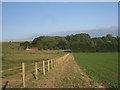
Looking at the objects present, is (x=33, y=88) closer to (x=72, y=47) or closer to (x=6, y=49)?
(x=6, y=49)

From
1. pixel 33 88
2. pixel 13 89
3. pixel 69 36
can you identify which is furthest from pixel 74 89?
pixel 69 36

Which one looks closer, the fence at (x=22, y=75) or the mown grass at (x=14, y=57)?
the fence at (x=22, y=75)

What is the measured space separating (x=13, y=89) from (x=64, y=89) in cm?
214

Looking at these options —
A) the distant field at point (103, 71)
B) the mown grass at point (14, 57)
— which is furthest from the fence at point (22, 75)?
the mown grass at point (14, 57)

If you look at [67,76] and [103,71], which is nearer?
[67,76]

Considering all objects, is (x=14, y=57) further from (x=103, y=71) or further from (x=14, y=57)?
(x=103, y=71)

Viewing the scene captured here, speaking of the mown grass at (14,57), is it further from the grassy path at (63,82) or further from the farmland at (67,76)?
the grassy path at (63,82)

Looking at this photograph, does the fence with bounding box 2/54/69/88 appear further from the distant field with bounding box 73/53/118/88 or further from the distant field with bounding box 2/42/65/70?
the distant field with bounding box 2/42/65/70

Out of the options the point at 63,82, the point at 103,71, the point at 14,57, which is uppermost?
the point at 63,82

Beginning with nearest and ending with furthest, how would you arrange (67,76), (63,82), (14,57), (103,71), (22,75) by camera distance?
(22,75) → (63,82) → (67,76) → (103,71) → (14,57)

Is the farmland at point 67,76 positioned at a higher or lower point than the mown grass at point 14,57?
higher

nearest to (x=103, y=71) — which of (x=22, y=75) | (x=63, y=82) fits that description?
(x=63, y=82)

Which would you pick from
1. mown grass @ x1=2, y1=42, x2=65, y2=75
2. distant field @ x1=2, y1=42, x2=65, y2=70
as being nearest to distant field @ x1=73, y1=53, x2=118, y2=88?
mown grass @ x1=2, y1=42, x2=65, y2=75

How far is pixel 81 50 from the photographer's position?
97625 millimetres
